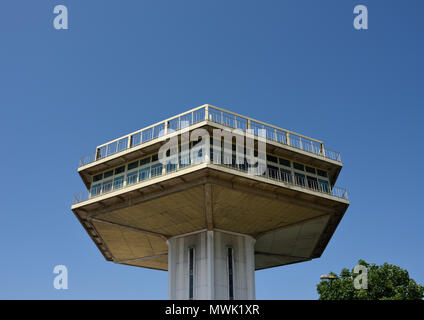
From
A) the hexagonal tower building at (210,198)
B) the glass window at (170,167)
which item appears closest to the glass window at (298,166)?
the hexagonal tower building at (210,198)

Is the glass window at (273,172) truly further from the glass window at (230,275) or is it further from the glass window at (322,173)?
the glass window at (230,275)

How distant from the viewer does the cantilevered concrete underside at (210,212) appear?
1126 inches

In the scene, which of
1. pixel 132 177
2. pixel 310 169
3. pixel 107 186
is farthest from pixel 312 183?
pixel 107 186

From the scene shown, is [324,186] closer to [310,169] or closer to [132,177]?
[310,169]

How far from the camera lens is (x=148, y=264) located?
4375cm

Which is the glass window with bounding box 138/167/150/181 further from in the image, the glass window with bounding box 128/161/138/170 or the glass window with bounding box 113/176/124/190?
the glass window with bounding box 113/176/124/190

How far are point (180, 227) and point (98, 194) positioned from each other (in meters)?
6.64

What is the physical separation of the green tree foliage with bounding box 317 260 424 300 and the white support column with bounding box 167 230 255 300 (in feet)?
41.1

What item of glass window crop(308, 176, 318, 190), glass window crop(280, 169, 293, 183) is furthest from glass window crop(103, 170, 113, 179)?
glass window crop(308, 176, 318, 190)

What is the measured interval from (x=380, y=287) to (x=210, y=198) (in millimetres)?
25198

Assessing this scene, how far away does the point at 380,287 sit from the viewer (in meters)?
44.7

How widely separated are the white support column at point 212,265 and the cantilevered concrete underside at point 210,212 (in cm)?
79
